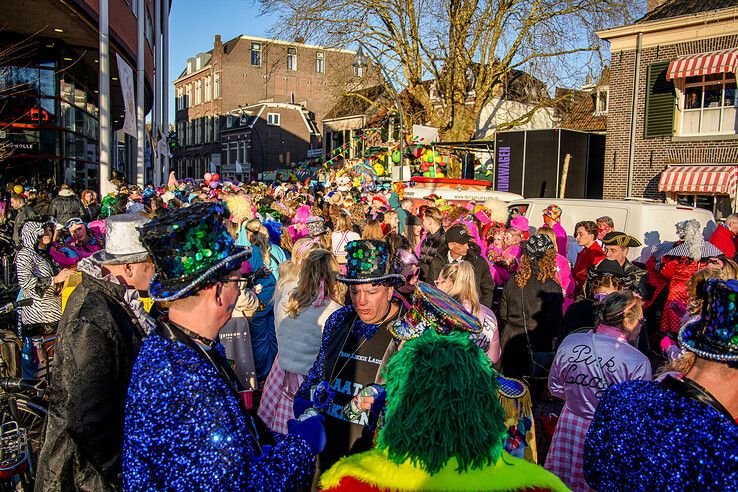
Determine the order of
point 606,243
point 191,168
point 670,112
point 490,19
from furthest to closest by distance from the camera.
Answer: point 191,168 → point 490,19 → point 670,112 → point 606,243

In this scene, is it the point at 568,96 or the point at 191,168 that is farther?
the point at 191,168

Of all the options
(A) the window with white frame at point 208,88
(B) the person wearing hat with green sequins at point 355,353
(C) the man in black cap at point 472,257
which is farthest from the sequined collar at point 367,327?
(A) the window with white frame at point 208,88

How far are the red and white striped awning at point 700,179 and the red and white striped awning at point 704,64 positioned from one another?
2.62 meters

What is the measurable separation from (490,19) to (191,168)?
49.9 meters

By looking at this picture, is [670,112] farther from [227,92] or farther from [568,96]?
[227,92]

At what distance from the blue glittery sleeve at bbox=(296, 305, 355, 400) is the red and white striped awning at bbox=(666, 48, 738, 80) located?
16.2 m

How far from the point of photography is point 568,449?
3650 millimetres

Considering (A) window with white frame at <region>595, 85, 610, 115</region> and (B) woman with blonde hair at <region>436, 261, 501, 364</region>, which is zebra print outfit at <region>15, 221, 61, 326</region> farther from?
(A) window with white frame at <region>595, 85, 610, 115</region>

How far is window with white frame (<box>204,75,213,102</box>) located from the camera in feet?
206

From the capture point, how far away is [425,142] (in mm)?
23078

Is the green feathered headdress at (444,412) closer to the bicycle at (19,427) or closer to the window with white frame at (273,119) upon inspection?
the bicycle at (19,427)

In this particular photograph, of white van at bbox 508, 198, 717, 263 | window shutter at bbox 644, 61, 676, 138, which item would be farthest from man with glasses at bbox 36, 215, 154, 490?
window shutter at bbox 644, 61, 676, 138

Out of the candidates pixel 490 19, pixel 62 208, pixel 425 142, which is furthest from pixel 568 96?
pixel 62 208

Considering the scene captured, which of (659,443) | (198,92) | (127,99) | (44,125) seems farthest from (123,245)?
(198,92)
